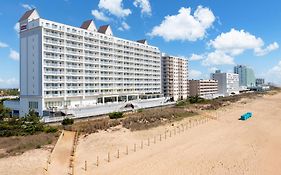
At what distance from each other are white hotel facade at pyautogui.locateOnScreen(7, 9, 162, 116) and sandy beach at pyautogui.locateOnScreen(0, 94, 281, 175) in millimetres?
31231

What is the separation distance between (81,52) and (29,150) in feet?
166

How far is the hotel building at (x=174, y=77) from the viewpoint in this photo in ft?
429

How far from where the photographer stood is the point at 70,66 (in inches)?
2926

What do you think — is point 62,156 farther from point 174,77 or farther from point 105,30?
point 174,77

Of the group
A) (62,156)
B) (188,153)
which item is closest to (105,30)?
(62,156)

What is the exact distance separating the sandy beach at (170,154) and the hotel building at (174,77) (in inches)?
3248

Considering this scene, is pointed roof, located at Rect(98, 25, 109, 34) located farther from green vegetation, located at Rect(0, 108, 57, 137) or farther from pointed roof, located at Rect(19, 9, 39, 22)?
green vegetation, located at Rect(0, 108, 57, 137)

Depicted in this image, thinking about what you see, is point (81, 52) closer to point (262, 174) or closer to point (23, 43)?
point (23, 43)

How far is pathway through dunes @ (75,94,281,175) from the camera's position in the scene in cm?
2714

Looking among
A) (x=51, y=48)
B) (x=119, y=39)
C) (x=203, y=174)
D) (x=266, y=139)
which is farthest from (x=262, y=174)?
(x=119, y=39)

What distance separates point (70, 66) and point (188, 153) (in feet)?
168

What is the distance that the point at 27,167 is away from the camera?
26.0 metres

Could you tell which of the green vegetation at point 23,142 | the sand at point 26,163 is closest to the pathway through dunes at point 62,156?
the sand at point 26,163

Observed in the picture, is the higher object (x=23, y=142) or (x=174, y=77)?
Answer: (x=174, y=77)
